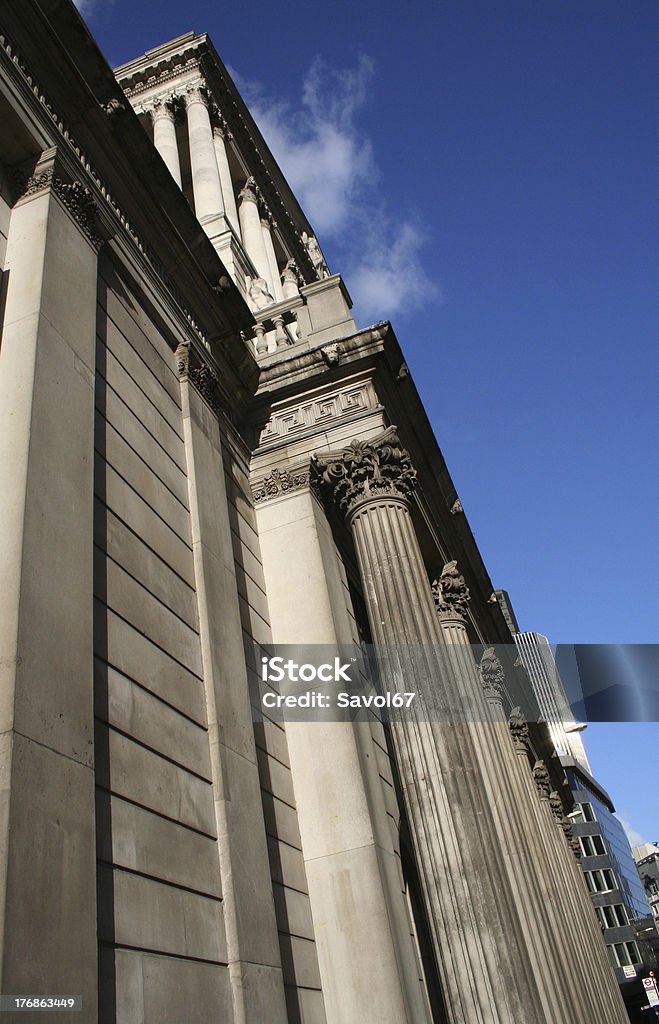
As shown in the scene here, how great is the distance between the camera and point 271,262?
30.9m

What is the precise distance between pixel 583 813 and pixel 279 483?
8284cm

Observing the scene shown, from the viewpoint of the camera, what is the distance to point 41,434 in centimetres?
788

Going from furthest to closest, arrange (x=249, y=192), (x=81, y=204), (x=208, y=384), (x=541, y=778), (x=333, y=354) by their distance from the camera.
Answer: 1. (x=249, y=192)
2. (x=541, y=778)
3. (x=333, y=354)
4. (x=208, y=384)
5. (x=81, y=204)

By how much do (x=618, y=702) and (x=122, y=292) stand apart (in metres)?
10.8

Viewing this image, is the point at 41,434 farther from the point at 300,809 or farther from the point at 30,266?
the point at 300,809

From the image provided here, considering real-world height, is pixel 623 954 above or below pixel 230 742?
above

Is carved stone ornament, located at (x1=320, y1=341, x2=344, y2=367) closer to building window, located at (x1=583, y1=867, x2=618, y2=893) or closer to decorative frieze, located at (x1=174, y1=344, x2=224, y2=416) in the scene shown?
decorative frieze, located at (x1=174, y1=344, x2=224, y2=416)

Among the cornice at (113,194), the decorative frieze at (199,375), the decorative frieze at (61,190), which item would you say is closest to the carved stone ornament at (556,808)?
the cornice at (113,194)

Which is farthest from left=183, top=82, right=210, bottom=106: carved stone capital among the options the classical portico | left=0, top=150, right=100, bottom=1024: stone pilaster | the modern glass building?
the modern glass building

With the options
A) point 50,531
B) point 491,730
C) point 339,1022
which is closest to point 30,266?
point 50,531

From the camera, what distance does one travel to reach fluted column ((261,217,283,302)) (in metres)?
29.3

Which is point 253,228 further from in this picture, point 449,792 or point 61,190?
point 449,792

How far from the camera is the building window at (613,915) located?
244 feet

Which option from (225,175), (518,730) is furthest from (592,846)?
(225,175)
